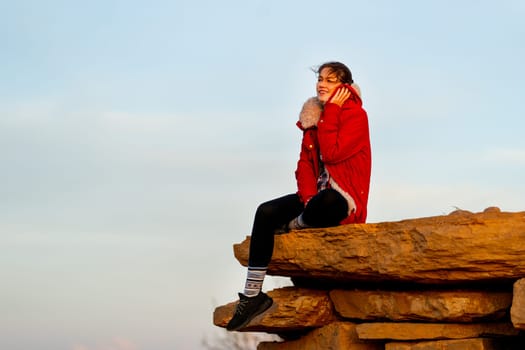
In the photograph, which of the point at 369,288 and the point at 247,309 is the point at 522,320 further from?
the point at 247,309

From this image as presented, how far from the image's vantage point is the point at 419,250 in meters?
7.50

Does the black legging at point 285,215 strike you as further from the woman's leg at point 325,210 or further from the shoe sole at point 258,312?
the shoe sole at point 258,312

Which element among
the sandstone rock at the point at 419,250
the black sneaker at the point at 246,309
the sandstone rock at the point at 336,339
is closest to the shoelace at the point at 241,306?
the black sneaker at the point at 246,309

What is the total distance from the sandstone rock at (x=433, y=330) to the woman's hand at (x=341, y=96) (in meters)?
1.95

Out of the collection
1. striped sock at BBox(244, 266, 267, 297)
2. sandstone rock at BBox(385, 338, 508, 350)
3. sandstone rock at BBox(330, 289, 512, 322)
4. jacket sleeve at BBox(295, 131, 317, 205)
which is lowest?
A: sandstone rock at BBox(385, 338, 508, 350)

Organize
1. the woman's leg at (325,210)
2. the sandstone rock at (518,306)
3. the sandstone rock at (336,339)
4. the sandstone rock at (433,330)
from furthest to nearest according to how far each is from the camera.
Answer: the sandstone rock at (336,339) < the woman's leg at (325,210) < the sandstone rock at (433,330) < the sandstone rock at (518,306)

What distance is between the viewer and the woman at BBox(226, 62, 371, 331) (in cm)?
805

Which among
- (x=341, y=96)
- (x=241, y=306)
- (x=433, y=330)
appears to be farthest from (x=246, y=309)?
(x=341, y=96)

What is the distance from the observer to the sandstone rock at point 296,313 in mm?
8328

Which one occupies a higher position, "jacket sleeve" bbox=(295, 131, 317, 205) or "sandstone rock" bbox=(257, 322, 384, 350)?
"jacket sleeve" bbox=(295, 131, 317, 205)

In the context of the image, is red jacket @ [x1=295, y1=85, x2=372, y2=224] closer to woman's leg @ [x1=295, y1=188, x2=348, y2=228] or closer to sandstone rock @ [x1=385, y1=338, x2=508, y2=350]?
woman's leg @ [x1=295, y1=188, x2=348, y2=228]

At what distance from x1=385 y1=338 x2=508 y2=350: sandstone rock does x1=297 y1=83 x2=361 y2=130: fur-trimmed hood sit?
82.4 inches

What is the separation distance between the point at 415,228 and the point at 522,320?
3.57 feet

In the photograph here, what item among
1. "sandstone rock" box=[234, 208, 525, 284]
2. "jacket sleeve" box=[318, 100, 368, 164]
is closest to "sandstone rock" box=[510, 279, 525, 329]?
"sandstone rock" box=[234, 208, 525, 284]
